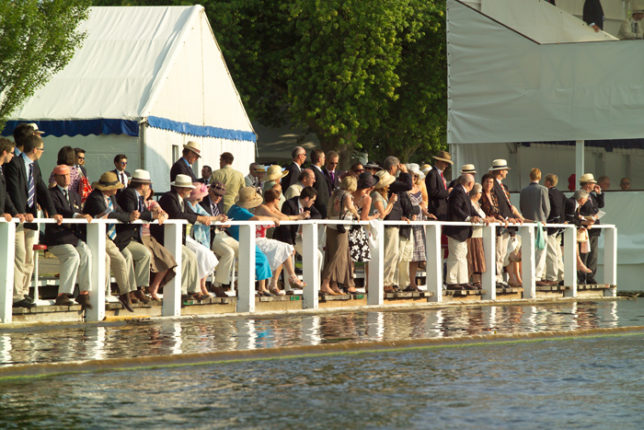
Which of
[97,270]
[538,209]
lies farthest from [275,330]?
[538,209]

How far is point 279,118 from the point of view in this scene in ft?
142

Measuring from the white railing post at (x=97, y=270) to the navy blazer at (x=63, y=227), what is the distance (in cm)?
18

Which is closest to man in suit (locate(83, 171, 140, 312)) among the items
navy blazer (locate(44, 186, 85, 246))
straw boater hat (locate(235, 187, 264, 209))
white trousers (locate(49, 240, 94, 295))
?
navy blazer (locate(44, 186, 85, 246))

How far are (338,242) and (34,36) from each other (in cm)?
1651

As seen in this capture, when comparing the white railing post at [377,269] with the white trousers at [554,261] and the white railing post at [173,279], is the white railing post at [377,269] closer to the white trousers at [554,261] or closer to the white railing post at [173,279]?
the white railing post at [173,279]

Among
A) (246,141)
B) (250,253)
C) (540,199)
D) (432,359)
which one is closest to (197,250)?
(250,253)

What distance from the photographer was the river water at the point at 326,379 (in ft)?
25.4

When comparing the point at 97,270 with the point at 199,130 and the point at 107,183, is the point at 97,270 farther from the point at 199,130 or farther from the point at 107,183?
the point at 199,130

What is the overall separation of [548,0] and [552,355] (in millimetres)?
18072

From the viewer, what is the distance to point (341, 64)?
128 ft

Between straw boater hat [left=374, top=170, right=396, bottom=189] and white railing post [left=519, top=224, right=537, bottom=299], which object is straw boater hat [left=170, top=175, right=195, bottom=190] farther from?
white railing post [left=519, top=224, right=537, bottom=299]

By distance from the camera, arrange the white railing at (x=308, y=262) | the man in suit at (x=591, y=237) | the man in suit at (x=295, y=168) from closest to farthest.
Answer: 1. the white railing at (x=308, y=262)
2. the man in suit at (x=295, y=168)
3. the man in suit at (x=591, y=237)

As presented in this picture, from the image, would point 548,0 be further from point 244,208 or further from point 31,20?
point 244,208

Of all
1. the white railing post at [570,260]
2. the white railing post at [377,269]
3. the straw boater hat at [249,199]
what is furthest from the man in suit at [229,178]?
the white railing post at [570,260]
